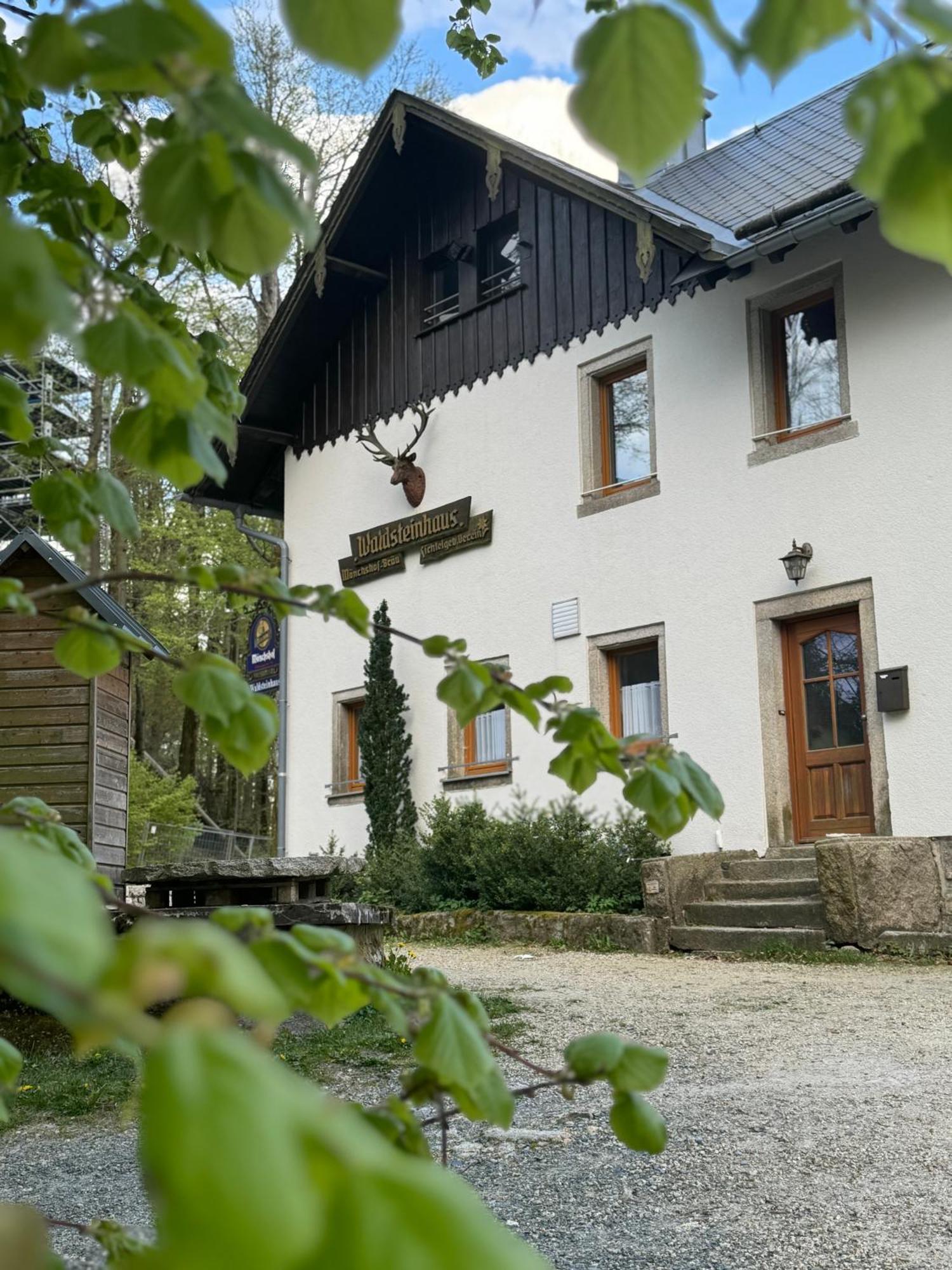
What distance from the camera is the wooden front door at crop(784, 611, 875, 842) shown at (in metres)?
10.9

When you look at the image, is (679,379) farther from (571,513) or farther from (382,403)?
(382,403)

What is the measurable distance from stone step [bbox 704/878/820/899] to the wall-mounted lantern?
2627mm

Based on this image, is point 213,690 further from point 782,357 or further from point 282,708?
point 282,708

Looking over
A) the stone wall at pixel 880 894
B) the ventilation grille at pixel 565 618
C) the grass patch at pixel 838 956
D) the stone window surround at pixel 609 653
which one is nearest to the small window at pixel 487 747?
the ventilation grille at pixel 565 618

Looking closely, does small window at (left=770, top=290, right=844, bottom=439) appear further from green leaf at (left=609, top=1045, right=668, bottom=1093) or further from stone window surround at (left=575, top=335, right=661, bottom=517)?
green leaf at (left=609, top=1045, right=668, bottom=1093)

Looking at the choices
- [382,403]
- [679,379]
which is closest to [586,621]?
[679,379]

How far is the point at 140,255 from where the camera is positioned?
2213mm

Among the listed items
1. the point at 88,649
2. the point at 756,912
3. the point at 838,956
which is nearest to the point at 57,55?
the point at 88,649

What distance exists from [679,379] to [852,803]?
14.5 ft

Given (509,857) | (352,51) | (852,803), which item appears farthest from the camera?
(509,857)

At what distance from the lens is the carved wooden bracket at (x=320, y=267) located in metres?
15.1

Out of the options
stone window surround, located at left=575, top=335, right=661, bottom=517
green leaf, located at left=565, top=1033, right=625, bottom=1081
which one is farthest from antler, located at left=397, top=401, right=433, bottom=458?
green leaf, located at left=565, top=1033, right=625, bottom=1081

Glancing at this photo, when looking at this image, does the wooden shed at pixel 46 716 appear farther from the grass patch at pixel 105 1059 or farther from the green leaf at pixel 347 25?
the green leaf at pixel 347 25

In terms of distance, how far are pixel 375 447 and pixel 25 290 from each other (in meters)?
15.3
